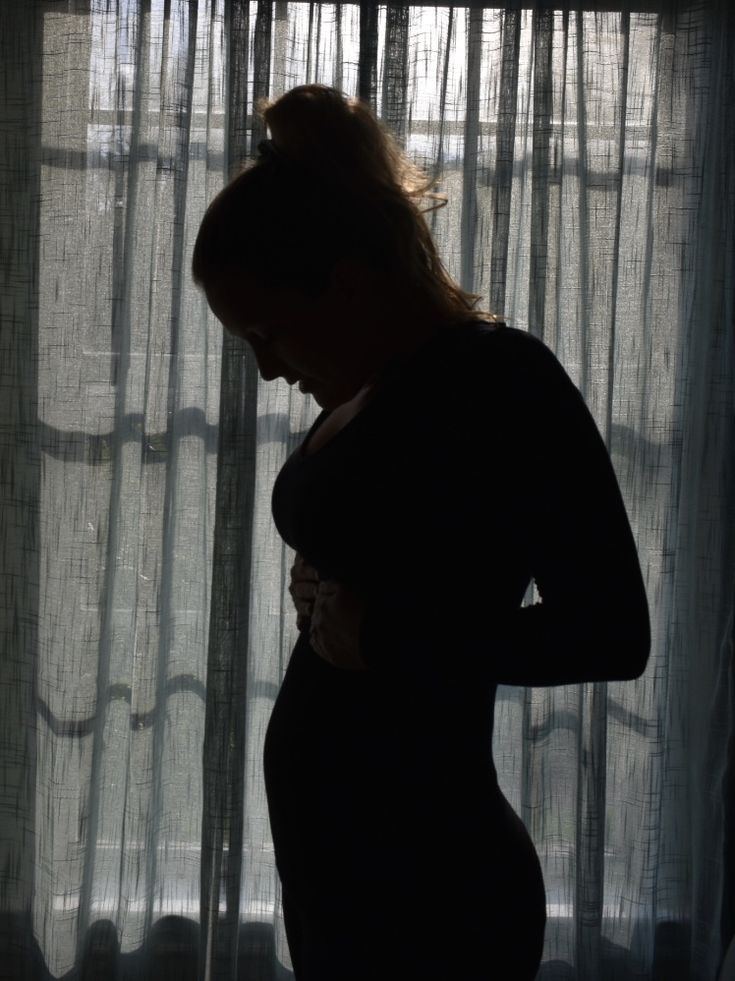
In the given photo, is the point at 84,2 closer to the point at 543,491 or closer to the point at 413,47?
the point at 413,47

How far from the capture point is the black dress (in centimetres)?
71

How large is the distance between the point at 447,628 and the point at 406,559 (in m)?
0.07

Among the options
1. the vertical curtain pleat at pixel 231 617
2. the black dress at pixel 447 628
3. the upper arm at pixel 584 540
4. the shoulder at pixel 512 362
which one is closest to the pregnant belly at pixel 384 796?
the black dress at pixel 447 628

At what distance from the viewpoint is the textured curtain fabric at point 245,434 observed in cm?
→ 180

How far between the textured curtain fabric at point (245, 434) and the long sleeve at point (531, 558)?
1.10 metres

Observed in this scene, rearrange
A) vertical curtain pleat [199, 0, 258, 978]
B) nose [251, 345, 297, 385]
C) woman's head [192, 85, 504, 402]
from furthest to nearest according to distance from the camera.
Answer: vertical curtain pleat [199, 0, 258, 978], nose [251, 345, 297, 385], woman's head [192, 85, 504, 402]

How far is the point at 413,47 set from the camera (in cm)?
180

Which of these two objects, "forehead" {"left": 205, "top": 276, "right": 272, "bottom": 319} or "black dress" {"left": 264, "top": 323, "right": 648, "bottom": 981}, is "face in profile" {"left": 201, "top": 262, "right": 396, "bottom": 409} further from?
"black dress" {"left": 264, "top": 323, "right": 648, "bottom": 981}

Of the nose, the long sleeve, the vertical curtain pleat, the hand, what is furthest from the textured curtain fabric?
the long sleeve

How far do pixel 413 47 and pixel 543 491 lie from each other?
1.37 metres

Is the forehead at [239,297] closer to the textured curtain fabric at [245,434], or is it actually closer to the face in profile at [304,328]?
the face in profile at [304,328]

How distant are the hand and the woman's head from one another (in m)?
0.25

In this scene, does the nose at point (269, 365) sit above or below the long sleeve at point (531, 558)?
above

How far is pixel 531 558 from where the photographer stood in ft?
2.42
